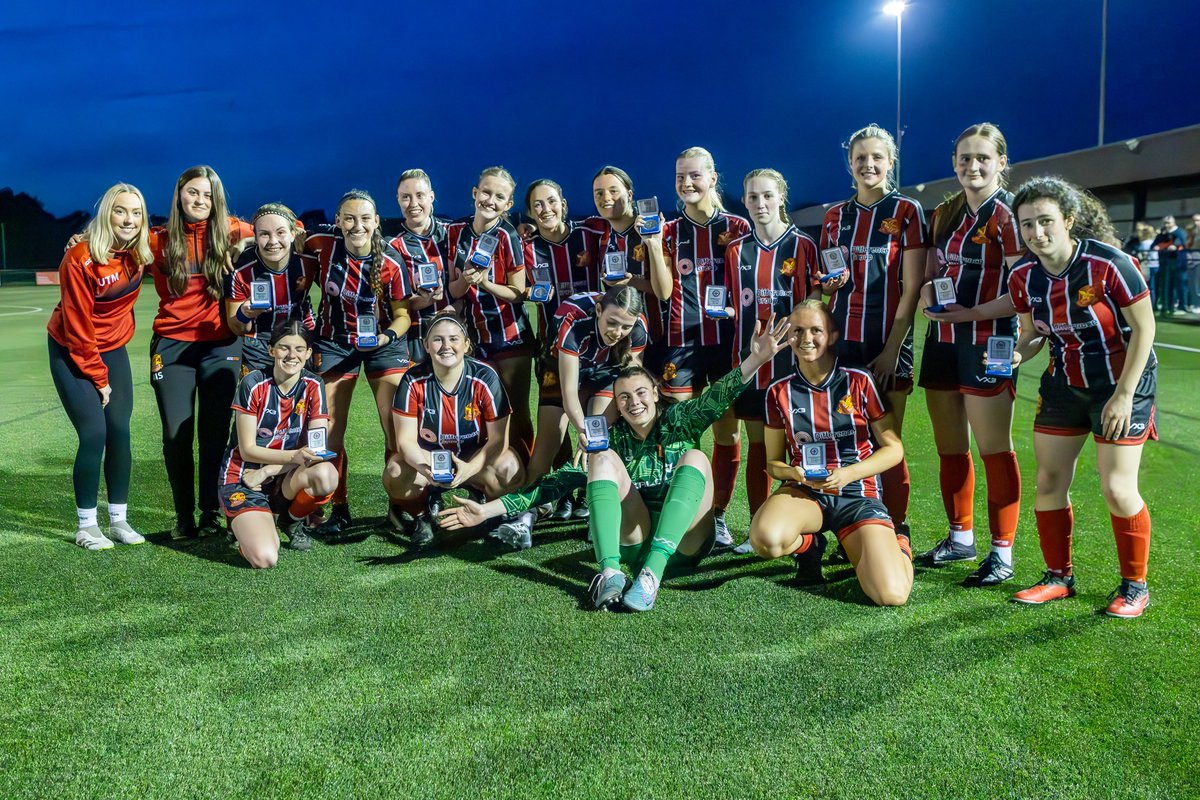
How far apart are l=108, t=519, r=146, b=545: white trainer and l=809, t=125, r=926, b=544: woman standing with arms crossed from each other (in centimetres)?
300

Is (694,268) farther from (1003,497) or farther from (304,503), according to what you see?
(304,503)

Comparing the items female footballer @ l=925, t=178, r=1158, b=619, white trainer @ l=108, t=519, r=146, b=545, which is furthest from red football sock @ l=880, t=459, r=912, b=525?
white trainer @ l=108, t=519, r=146, b=545

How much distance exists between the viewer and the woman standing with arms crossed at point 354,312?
420cm

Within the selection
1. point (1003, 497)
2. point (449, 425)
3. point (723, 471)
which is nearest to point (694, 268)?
point (723, 471)

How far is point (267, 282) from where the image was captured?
4117 millimetres

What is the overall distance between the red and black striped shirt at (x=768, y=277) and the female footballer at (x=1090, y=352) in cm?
85

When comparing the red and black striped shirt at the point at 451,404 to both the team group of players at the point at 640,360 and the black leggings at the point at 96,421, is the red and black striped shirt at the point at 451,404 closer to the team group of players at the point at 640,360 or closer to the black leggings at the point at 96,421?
the team group of players at the point at 640,360

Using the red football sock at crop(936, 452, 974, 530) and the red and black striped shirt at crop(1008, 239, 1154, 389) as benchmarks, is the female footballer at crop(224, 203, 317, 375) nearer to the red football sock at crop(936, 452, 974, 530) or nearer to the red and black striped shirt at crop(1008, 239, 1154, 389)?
A: the red football sock at crop(936, 452, 974, 530)

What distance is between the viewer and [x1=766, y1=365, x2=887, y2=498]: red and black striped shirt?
11.4ft

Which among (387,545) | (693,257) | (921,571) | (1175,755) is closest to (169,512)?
(387,545)

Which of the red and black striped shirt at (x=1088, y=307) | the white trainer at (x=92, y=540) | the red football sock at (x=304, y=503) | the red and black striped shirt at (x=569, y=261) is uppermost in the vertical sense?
the red and black striped shirt at (x=569, y=261)

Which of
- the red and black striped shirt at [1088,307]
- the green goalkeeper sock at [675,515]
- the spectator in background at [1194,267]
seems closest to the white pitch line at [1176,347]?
the spectator in background at [1194,267]

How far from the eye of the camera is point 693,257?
399 cm

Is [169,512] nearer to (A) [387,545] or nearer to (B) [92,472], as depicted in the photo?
(B) [92,472]
